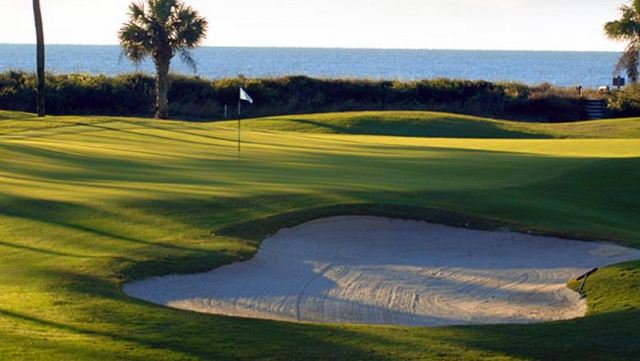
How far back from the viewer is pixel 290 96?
63750 mm

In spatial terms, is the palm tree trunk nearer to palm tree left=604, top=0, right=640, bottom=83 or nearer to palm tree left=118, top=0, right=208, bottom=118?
palm tree left=118, top=0, right=208, bottom=118

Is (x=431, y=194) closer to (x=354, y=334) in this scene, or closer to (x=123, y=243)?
(x=123, y=243)

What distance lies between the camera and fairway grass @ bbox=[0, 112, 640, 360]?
34.5ft

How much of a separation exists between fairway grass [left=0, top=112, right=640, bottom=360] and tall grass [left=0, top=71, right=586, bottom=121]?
27771 mm

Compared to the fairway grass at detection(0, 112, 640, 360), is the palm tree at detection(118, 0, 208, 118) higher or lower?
higher

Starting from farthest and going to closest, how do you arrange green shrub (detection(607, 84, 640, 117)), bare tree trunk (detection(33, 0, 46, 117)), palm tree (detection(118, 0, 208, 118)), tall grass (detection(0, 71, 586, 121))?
tall grass (detection(0, 71, 586, 121)) → green shrub (detection(607, 84, 640, 117)) → palm tree (detection(118, 0, 208, 118)) → bare tree trunk (detection(33, 0, 46, 117))

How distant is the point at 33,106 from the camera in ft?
198

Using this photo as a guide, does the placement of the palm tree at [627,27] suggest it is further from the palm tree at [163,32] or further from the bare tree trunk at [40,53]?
the bare tree trunk at [40,53]

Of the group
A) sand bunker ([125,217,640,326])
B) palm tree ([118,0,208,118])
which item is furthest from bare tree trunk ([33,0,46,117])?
sand bunker ([125,217,640,326])

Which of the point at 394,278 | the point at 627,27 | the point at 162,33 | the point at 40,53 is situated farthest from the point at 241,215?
the point at 627,27

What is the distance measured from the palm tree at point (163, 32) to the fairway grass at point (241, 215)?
18.5 m

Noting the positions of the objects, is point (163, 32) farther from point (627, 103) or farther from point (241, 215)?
point (241, 215)

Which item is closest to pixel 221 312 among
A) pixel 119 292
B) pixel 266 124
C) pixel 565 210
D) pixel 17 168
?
pixel 119 292

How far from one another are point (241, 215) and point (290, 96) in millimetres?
46875
